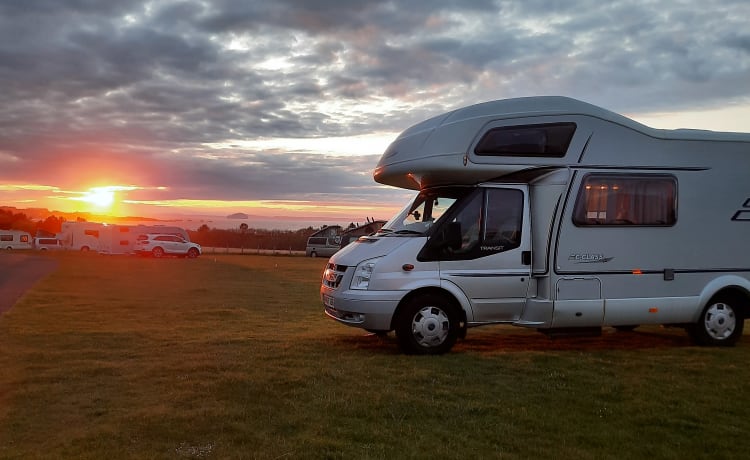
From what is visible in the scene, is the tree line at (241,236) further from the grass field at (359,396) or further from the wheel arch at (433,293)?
the wheel arch at (433,293)

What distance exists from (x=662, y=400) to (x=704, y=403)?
0.36 meters

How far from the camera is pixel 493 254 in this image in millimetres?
8234

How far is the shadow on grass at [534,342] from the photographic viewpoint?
861 centimetres

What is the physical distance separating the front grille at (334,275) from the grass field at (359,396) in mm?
856

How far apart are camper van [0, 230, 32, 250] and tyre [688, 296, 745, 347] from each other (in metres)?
60.1

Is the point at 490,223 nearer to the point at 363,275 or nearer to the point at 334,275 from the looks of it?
the point at 363,275

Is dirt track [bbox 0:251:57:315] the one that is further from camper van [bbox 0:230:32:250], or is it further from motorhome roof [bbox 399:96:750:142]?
camper van [bbox 0:230:32:250]

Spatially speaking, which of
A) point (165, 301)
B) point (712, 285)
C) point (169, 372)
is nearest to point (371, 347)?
point (169, 372)

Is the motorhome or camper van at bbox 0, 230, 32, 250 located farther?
camper van at bbox 0, 230, 32, 250

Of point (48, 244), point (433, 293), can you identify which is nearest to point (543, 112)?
point (433, 293)

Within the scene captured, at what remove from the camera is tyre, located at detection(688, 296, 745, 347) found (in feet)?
28.9

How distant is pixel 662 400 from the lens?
598cm

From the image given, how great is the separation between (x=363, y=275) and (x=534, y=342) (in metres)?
2.97

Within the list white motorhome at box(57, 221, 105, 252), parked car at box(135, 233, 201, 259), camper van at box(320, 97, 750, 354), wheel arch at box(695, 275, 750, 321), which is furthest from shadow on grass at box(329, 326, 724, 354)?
white motorhome at box(57, 221, 105, 252)
